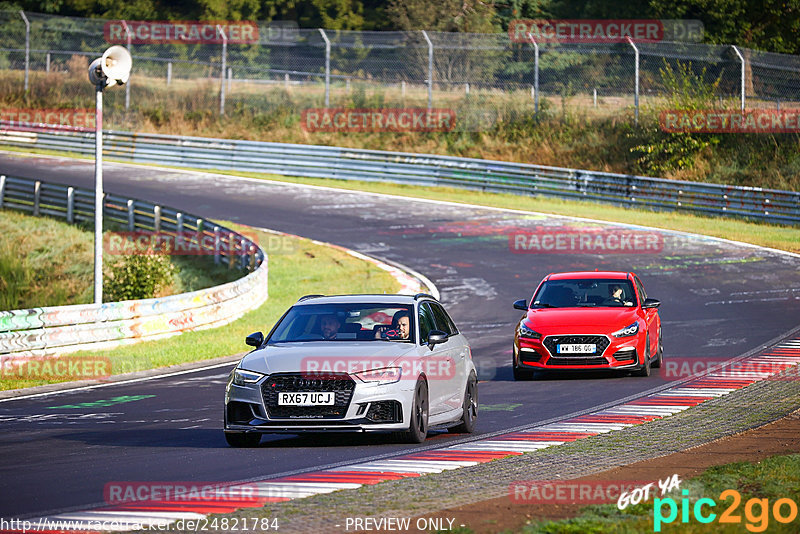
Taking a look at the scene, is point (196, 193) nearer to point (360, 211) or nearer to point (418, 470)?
point (360, 211)

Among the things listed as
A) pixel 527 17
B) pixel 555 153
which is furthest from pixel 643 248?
pixel 527 17

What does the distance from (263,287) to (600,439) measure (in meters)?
16.1

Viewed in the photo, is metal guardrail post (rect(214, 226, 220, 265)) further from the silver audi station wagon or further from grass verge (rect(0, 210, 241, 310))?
the silver audi station wagon

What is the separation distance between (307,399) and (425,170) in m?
33.7

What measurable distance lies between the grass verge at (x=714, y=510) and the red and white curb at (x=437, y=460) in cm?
206

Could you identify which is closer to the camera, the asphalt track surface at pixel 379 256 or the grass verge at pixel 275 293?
the asphalt track surface at pixel 379 256

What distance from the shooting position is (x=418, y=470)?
9.70 meters

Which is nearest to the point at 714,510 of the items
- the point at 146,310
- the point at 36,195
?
the point at 146,310

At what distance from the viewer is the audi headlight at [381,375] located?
10875 millimetres

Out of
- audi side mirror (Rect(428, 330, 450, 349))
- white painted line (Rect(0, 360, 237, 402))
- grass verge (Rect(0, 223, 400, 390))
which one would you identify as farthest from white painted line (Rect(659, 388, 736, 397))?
grass verge (Rect(0, 223, 400, 390))

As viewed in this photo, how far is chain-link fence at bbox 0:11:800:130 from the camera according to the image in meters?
41.7

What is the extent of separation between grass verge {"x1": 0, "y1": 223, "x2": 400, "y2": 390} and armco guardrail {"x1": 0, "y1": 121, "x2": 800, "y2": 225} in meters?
10.6

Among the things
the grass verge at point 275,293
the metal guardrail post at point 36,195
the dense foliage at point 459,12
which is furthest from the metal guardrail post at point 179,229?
the dense foliage at point 459,12

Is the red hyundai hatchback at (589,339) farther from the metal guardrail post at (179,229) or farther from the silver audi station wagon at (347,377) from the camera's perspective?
the metal guardrail post at (179,229)
